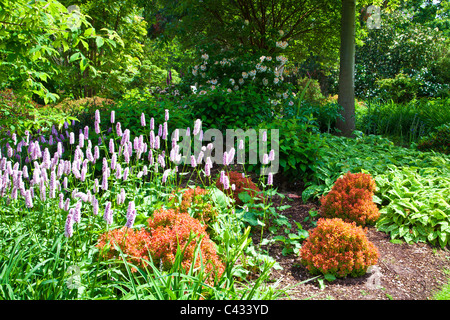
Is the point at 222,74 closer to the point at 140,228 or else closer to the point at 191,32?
the point at 191,32

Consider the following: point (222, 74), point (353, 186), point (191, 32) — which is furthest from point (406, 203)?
point (191, 32)

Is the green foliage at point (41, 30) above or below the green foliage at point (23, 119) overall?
→ above

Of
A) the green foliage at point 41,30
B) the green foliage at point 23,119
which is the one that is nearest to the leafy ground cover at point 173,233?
the green foliage at point 41,30

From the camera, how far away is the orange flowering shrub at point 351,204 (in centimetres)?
363

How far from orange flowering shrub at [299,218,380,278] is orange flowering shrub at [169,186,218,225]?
85 cm

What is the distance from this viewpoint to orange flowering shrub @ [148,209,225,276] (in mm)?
2426

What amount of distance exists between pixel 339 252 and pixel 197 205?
125 cm

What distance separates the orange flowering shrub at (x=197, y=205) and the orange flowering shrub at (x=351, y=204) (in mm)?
1318

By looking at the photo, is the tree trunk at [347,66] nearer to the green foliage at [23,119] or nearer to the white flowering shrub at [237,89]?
the white flowering shrub at [237,89]

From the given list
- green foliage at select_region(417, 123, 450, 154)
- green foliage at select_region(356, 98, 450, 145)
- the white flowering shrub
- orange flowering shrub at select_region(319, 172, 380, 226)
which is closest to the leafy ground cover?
orange flowering shrub at select_region(319, 172, 380, 226)

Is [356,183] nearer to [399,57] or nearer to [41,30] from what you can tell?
[41,30]

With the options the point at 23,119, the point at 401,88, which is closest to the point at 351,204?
the point at 23,119

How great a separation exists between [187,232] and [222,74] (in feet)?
19.2

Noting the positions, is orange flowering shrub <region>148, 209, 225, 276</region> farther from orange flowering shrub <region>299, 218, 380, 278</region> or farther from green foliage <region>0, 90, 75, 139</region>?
green foliage <region>0, 90, 75, 139</region>
